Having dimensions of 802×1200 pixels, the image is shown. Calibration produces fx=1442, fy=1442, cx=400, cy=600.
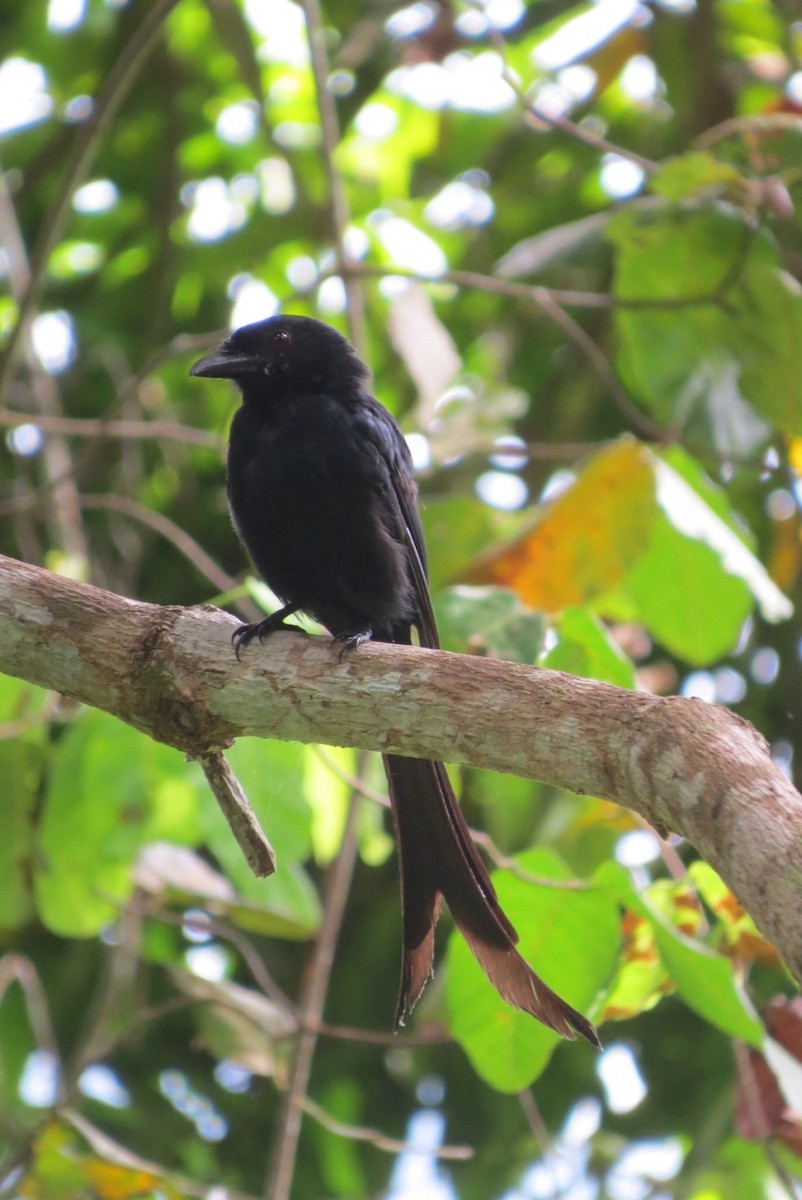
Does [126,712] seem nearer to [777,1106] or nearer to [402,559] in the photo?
[402,559]

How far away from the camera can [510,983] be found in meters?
2.29

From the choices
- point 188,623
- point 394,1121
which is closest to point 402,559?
point 188,623

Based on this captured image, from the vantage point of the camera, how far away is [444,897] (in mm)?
2547

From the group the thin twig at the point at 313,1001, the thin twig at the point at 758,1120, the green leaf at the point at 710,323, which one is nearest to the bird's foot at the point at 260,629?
the thin twig at the point at 313,1001

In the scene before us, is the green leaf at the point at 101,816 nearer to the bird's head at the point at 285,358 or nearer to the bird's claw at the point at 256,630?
the bird's claw at the point at 256,630

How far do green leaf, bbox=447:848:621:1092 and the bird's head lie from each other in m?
1.33

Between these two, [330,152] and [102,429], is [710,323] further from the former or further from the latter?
[102,429]

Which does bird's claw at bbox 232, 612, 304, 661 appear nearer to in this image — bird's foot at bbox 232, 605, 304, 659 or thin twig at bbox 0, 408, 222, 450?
bird's foot at bbox 232, 605, 304, 659

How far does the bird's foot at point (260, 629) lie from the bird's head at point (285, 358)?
21.9 inches

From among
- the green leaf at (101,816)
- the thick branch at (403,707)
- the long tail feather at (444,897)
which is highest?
the thick branch at (403,707)

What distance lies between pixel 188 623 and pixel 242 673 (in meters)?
0.12

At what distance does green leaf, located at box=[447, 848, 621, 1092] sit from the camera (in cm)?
238

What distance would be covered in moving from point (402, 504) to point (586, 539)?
405mm

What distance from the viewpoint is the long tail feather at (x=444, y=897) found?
2264mm
